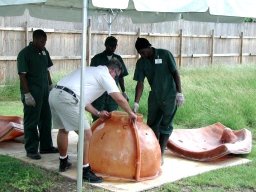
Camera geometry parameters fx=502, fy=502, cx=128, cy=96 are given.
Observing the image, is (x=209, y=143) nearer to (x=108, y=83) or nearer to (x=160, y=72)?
(x=160, y=72)

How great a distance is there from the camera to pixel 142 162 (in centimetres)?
636

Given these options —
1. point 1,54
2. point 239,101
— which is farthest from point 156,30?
point 239,101

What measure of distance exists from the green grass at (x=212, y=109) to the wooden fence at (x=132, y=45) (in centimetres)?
135

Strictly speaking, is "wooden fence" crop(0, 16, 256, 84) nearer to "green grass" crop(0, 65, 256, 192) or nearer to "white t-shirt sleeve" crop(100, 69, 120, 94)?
"green grass" crop(0, 65, 256, 192)

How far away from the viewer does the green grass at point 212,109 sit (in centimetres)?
637

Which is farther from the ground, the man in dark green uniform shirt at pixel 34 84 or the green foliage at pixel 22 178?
the man in dark green uniform shirt at pixel 34 84

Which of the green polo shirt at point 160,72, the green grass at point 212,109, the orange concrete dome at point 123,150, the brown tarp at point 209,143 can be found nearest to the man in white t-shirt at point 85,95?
the orange concrete dome at point 123,150

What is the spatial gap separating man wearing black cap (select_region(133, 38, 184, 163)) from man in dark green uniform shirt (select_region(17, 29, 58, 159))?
1376 millimetres

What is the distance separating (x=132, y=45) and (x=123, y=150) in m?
12.2

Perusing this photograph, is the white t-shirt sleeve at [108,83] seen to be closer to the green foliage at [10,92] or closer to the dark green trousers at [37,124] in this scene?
the dark green trousers at [37,124]

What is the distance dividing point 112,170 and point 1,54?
9.02 metres

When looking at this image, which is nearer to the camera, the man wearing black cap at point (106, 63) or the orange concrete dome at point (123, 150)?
the orange concrete dome at point (123, 150)

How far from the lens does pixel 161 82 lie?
7121 mm

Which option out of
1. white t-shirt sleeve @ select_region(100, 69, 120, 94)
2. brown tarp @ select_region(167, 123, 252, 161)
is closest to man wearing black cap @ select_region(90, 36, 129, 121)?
brown tarp @ select_region(167, 123, 252, 161)
